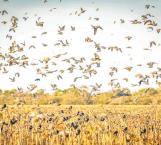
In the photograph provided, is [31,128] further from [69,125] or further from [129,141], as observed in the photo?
[129,141]

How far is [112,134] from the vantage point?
10.3 m

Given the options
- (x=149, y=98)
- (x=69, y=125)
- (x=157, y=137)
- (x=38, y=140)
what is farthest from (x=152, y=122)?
(x=149, y=98)

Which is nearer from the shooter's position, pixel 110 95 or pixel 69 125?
pixel 69 125

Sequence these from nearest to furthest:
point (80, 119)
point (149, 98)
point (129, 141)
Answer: point (129, 141) < point (80, 119) < point (149, 98)

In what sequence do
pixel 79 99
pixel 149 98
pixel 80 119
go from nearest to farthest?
pixel 80 119 < pixel 149 98 < pixel 79 99

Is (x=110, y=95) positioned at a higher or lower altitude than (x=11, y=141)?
higher

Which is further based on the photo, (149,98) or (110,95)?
(110,95)

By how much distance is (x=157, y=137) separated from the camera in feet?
34.0

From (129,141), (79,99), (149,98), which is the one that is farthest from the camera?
(79,99)

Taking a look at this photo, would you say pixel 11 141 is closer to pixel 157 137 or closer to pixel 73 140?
pixel 73 140

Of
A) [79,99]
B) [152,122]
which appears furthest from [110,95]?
[152,122]

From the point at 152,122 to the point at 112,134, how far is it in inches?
68.4

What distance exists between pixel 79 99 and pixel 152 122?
105 ft

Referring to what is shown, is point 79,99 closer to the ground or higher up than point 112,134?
higher up
